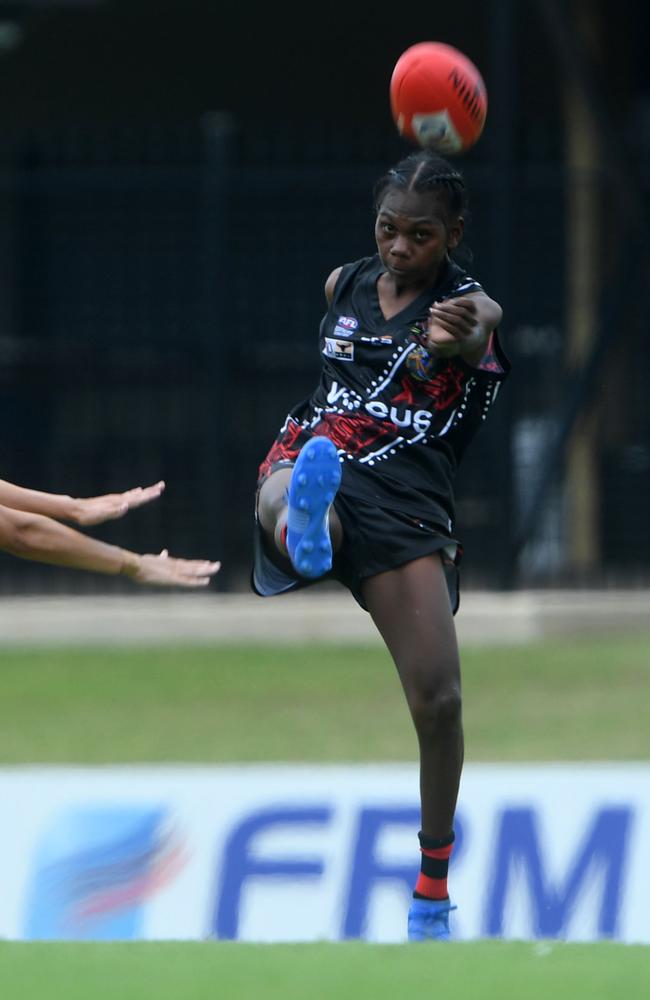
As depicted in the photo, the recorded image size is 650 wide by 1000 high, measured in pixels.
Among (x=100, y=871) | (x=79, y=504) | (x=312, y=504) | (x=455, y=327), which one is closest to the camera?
(x=312, y=504)

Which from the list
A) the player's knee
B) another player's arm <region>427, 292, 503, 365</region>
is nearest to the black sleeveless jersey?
another player's arm <region>427, 292, 503, 365</region>

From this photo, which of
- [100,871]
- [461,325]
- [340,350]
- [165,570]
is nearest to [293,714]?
[100,871]

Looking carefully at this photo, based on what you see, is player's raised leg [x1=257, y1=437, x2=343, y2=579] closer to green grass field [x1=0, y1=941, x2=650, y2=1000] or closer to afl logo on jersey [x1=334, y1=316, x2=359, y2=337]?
afl logo on jersey [x1=334, y1=316, x2=359, y2=337]

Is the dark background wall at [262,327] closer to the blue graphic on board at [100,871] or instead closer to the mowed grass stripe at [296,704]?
the mowed grass stripe at [296,704]

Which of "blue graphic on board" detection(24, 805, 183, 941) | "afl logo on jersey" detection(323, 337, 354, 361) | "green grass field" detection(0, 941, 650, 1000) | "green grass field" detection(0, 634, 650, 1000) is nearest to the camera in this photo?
"green grass field" detection(0, 941, 650, 1000)

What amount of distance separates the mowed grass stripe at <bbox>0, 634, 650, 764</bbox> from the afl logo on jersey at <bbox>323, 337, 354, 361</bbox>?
4.37 meters

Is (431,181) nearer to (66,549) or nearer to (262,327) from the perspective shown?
(66,549)

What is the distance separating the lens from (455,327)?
18.2ft

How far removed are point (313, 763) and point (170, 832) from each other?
275 centimetres

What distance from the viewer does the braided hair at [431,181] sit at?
5758 mm

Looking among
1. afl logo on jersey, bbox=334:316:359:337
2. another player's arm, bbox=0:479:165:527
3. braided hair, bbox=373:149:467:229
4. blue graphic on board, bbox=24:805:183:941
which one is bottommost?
blue graphic on board, bbox=24:805:183:941

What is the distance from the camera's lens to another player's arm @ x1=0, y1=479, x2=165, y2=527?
18.3 ft

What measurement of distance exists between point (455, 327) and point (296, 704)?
6279 millimetres

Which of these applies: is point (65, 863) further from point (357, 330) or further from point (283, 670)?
point (283, 670)
